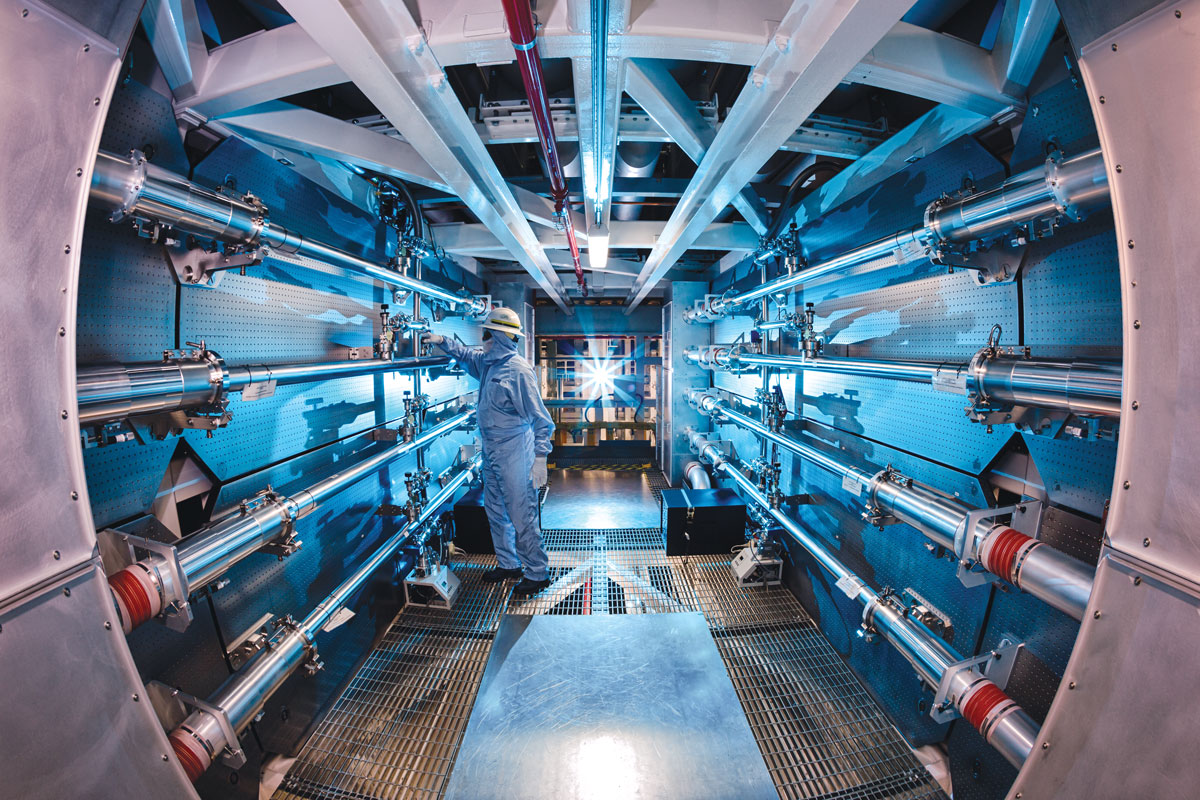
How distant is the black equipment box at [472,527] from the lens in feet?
13.0

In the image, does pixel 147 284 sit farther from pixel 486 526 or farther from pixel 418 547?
pixel 486 526

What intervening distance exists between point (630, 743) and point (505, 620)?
44.5 inches

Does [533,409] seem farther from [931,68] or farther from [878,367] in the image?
[931,68]

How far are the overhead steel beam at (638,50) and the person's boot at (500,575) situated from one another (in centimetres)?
338

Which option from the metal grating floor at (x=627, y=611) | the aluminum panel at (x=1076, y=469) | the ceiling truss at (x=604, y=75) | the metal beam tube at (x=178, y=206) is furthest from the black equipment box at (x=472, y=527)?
the aluminum panel at (x=1076, y=469)

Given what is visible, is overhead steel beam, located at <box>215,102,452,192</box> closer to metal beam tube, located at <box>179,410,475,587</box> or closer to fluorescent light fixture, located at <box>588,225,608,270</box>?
fluorescent light fixture, located at <box>588,225,608,270</box>

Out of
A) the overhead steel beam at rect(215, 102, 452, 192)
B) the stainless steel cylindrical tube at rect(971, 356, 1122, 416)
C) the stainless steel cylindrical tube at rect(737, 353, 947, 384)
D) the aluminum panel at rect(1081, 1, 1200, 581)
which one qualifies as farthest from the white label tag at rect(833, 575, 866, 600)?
the overhead steel beam at rect(215, 102, 452, 192)

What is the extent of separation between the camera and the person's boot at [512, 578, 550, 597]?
3.36 metres

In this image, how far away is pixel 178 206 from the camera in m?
1.31

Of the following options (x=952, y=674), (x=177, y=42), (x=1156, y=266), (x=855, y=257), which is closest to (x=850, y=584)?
(x=952, y=674)

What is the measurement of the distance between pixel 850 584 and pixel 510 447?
8.43ft

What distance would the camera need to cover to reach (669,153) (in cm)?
310

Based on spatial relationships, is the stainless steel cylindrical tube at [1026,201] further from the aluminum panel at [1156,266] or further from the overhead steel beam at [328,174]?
the overhead steel beam at [328,174]

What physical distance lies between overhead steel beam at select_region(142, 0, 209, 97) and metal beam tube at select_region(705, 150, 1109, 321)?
9.54 ft
